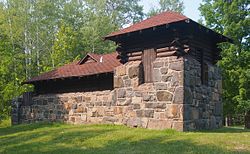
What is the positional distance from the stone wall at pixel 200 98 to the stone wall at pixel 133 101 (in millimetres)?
358

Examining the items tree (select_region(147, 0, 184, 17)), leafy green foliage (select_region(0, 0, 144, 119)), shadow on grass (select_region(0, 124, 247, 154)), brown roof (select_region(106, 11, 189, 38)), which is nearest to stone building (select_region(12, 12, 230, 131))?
brown roof (select_region(106, 11, 189, 38))

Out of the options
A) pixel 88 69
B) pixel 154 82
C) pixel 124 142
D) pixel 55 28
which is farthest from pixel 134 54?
pixel 55 28

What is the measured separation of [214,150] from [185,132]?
327cm

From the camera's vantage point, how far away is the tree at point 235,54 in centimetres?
2358

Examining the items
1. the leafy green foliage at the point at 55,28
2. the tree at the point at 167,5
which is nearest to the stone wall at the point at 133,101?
the leafy green foliage at the point at 55,28

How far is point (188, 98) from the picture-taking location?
13.3 metres

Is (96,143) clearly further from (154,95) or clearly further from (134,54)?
(134,54)

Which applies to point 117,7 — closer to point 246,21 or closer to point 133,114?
point 246,21

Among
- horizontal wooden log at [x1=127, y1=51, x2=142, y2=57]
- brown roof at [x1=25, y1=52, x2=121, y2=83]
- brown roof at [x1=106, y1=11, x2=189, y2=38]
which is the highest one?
brown roof at [x1=106, y1=11, x2=189, y2=38]

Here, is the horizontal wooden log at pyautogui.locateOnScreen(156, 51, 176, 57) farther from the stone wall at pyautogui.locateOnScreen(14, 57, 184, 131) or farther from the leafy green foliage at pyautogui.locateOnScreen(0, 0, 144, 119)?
the leafy green foliage at pyautogui.locateOnScreen(0, 0, 144, 119)

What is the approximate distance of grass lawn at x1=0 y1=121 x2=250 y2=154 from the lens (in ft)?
32.8

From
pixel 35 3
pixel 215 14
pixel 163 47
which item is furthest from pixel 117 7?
pixel 163 47

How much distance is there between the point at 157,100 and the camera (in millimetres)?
13805

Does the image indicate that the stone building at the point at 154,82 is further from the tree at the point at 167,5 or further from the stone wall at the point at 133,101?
the tree at the point at 167,5
